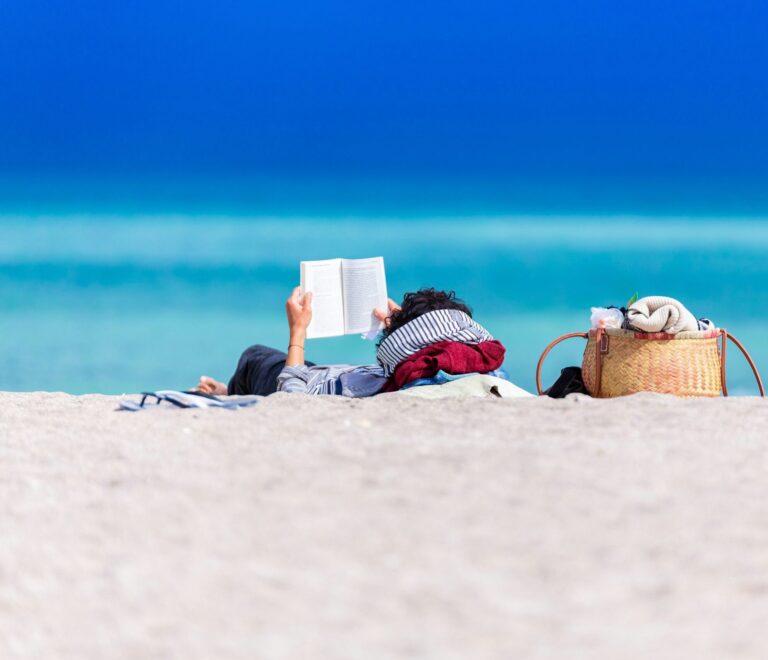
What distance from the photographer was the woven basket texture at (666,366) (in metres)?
4.50

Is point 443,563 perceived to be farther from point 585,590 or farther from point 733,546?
point 733,546

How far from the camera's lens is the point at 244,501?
2.39m

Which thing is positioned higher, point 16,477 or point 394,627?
point 16,477

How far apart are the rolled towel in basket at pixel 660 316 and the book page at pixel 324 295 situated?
1380 mm

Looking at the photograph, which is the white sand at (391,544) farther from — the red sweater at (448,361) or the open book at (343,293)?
the open book at (343,293)

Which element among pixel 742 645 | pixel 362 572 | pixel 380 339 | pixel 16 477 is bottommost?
pixel 742 645

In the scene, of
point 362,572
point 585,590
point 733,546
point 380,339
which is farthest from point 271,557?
point 380,339

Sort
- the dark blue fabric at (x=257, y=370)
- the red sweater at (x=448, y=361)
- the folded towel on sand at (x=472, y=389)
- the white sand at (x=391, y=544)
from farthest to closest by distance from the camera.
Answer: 1. the dark blue fabric at (x=257, y=370)
2. the red sweater at (x=448, y=361)
3. the folded towel on sand at (x=472, y=389)
4. the white sand at (x=391, y=544)

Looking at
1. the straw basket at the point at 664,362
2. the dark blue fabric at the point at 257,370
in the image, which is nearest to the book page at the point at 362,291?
the dark blue fabric at the point at 257,370

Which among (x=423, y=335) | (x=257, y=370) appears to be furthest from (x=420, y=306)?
(x=257, y=370)

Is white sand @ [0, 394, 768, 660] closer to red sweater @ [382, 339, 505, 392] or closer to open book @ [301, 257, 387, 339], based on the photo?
red sweater @ [382, 339, 505, 392]

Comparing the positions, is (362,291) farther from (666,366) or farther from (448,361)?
(666,366)

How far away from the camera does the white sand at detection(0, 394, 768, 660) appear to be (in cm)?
179

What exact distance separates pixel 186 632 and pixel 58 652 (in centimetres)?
24
